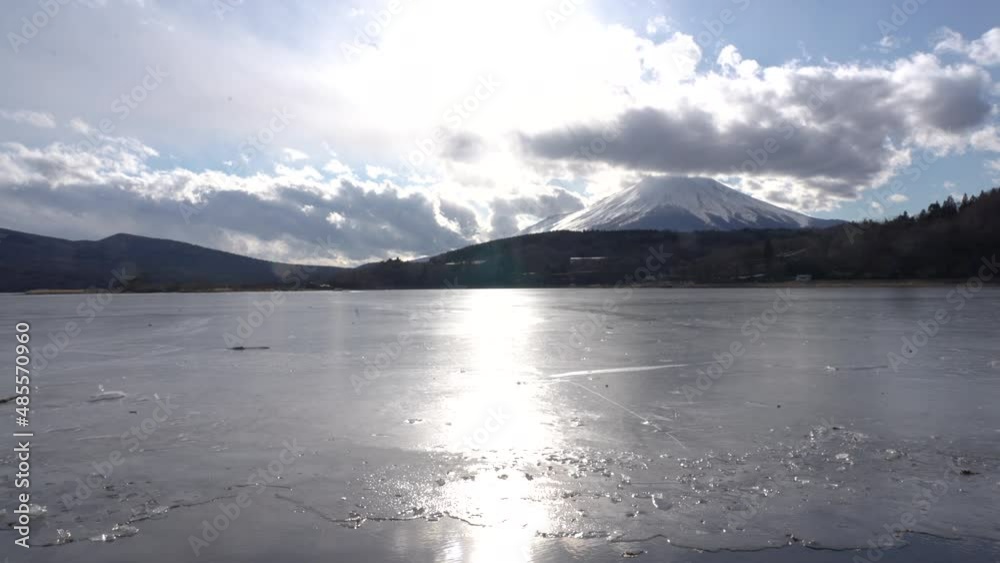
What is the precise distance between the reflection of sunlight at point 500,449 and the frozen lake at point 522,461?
0.03m

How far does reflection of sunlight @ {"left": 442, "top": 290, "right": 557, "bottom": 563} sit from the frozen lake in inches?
1.2

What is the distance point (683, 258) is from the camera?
145250mm

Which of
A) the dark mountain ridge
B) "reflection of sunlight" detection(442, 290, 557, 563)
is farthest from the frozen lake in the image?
the dark mountain ridge

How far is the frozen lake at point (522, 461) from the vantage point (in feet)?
15.5

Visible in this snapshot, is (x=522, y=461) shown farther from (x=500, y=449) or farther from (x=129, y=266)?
(x=129, y=266)

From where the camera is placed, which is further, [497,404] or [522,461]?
[497,404]

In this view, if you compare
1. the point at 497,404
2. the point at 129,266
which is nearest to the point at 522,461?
the point at 497,404

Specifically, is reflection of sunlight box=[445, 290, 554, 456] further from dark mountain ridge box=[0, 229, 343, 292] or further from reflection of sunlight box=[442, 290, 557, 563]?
dark mountain ridge box=[0, 229, 343, 292]

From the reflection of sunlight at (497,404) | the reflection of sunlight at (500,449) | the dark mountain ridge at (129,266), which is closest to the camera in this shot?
the reflection of sunlight at (500,449)

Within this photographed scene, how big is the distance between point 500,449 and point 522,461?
0.57m

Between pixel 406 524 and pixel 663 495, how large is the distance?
90.8 inches

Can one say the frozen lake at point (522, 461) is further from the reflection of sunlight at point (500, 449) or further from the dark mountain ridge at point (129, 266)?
the dark mountain ridge at point (129, 266)

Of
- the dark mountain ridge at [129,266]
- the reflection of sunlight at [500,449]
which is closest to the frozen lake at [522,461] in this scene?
the reflection of sunlight at [500,449]

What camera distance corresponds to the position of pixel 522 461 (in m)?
6.70
